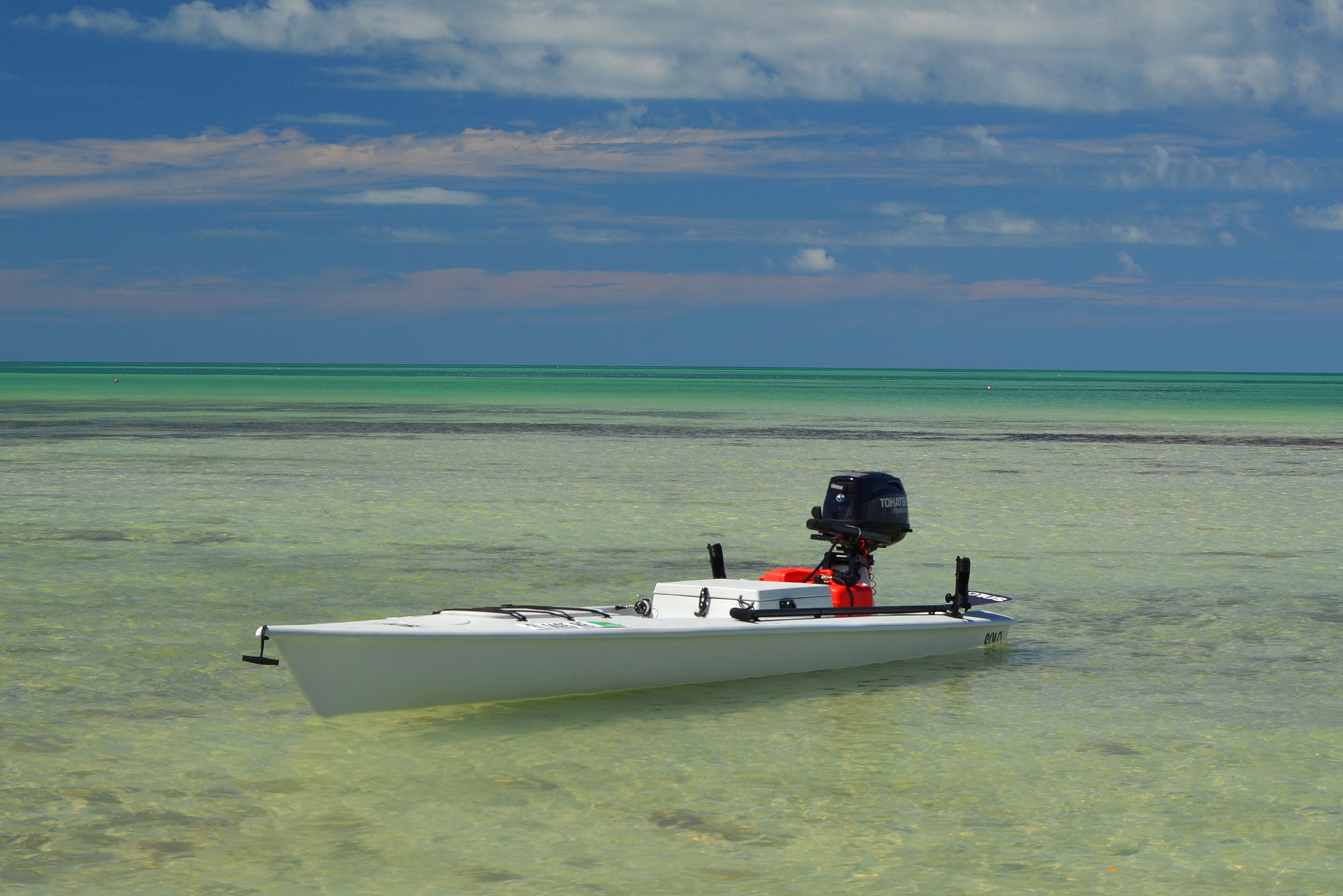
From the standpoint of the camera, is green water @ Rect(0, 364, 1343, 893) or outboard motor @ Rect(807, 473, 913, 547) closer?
green water @ Rect(0, 364, 1343, 893)

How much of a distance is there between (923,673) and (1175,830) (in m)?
4.20

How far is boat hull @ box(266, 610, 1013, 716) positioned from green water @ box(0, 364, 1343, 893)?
0.65 feet

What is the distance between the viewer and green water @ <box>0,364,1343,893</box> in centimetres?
775

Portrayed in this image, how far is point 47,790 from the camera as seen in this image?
28.6 ft

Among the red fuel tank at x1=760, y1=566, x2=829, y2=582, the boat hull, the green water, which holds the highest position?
the red fuel tank at x1=760, y1=566, x2=829, y2=582

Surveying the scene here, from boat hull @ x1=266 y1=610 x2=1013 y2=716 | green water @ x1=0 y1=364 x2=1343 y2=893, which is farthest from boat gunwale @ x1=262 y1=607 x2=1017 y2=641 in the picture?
green water @ x1=0 y1=364 x2=1343 y2=893

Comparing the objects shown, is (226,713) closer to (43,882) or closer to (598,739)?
(598,739)

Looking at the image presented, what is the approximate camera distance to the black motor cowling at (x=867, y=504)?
12984 millimetres

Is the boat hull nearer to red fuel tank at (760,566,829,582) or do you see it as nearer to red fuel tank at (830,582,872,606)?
red fuel tank at (830,582,872,606)

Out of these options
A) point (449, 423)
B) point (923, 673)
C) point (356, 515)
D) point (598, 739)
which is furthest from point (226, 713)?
point (449, 423)

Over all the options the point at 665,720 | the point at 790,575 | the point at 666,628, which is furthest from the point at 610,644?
the point at 790,575

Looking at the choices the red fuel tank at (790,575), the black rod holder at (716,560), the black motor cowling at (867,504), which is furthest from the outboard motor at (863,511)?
the black rod holder at (716,560)

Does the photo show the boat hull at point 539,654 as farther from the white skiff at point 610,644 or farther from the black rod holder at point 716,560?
the black rod holder at point 716,560

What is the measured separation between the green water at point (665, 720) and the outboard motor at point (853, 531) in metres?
0.94
